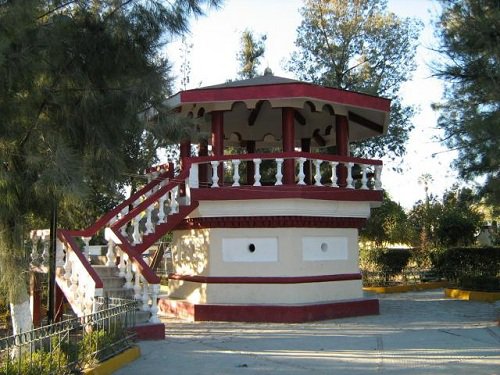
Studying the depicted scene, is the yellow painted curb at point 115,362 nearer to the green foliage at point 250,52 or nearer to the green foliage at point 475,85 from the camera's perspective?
the green foliage at point 475,85

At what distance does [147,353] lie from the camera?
32.6 ft

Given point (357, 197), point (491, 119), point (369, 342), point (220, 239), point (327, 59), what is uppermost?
point (327, 59)

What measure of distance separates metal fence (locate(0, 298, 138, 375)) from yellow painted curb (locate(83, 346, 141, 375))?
0.31 ft

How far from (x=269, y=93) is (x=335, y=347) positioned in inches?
242

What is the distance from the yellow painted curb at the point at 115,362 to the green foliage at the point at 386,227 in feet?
73.4

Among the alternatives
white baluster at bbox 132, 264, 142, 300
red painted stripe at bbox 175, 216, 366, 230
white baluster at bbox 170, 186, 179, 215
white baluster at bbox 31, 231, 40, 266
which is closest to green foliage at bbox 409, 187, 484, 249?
red painted stripe at bbox 175, 216, 366, 230

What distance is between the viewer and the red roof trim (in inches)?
549

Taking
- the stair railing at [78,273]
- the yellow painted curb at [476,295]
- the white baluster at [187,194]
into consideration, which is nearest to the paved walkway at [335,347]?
the stair railing at [78,273]

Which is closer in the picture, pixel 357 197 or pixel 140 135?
pixel 140 135

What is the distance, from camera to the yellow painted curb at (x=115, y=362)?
310 inches

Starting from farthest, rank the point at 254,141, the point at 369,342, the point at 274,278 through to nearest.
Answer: the point at 254,141 < the point at 274,278 < the point at 369,342

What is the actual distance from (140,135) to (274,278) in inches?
217

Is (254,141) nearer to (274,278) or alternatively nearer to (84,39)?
(274,278)

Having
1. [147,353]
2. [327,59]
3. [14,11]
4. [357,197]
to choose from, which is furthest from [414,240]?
[14,11]
